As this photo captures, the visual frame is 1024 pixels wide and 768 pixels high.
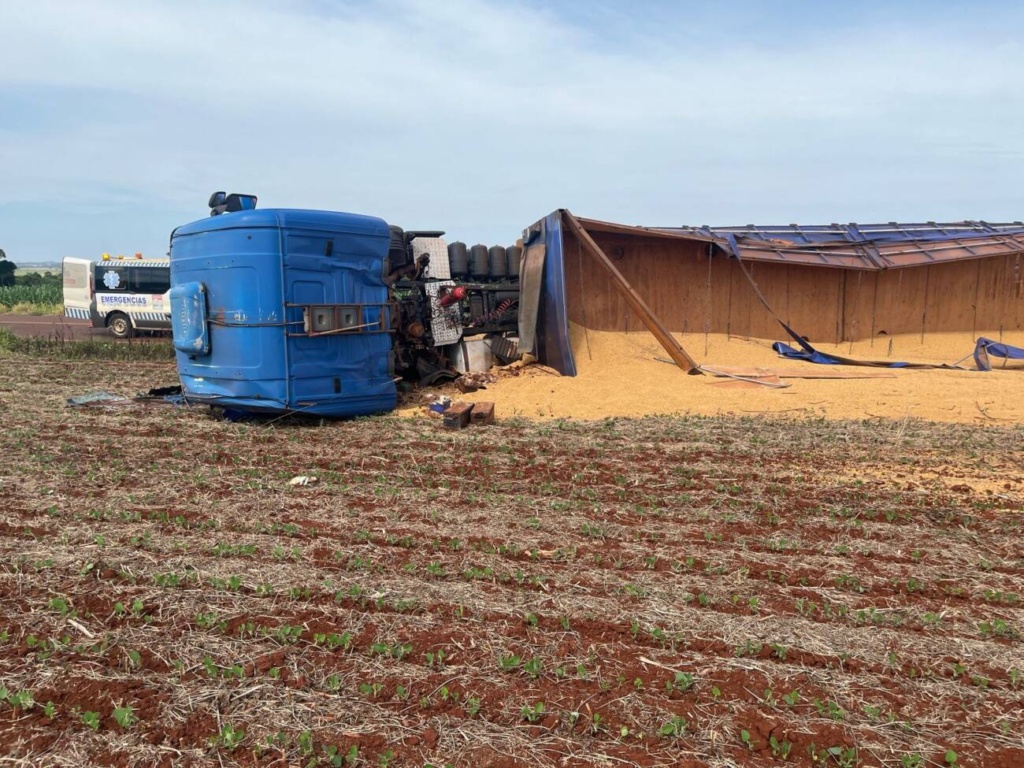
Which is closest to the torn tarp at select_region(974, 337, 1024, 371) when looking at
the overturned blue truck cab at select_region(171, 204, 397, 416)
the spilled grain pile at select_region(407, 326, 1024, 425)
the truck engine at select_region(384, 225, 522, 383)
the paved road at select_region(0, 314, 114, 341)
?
the spilled grain pile at select_region(407, 326, 1024, 425)

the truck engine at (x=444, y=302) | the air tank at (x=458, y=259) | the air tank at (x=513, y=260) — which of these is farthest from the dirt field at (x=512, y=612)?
the air tank at (x=513, y=260)

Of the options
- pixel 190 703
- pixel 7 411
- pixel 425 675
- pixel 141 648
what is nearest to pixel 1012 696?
pixel 425 675

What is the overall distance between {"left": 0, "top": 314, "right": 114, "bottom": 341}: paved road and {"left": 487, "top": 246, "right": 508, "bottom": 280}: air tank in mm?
11329

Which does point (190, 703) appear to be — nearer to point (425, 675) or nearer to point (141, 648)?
point (141, 648)

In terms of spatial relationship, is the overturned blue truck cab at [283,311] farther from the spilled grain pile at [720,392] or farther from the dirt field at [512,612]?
the dirt field at [512,612]

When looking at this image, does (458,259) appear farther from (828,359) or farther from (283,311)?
(828,359)

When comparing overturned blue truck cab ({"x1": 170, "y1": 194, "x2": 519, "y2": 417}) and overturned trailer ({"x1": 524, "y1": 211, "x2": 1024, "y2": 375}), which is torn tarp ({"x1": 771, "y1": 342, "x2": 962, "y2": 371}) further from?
overturned blue truck cab ({"x1": 170, "y1": 194, "x2": 519, "y2": 417})

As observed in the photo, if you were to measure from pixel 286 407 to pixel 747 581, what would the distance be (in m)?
6.15

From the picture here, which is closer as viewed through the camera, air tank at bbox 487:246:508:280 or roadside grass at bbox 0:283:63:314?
air tank at bbox 487:246:508:280

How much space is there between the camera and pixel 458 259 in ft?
42.6

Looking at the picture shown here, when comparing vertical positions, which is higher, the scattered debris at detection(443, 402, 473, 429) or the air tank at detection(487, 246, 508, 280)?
the air tank at detection(487, 246, 508, 280)

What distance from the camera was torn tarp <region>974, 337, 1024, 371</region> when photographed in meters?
13.1

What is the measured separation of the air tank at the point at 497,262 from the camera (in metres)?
13.4

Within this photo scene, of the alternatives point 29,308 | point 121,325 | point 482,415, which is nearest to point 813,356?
point 482,415
